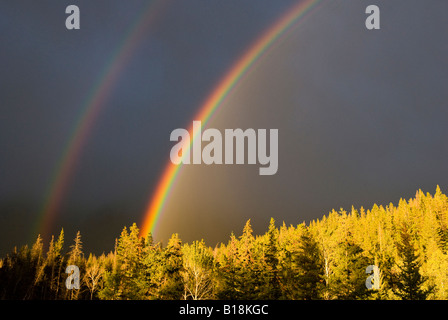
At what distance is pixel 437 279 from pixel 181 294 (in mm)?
37217

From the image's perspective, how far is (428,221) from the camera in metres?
79.5

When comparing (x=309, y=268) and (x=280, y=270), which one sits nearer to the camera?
(x=309, y=268)

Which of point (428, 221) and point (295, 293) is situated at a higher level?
point (428, 221)

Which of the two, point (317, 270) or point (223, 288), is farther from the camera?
point (223, 288)

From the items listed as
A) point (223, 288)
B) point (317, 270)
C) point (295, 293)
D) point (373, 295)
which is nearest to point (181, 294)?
point (223, 288)

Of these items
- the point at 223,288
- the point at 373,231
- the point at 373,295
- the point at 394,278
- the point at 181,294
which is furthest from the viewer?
the point at 373,231
